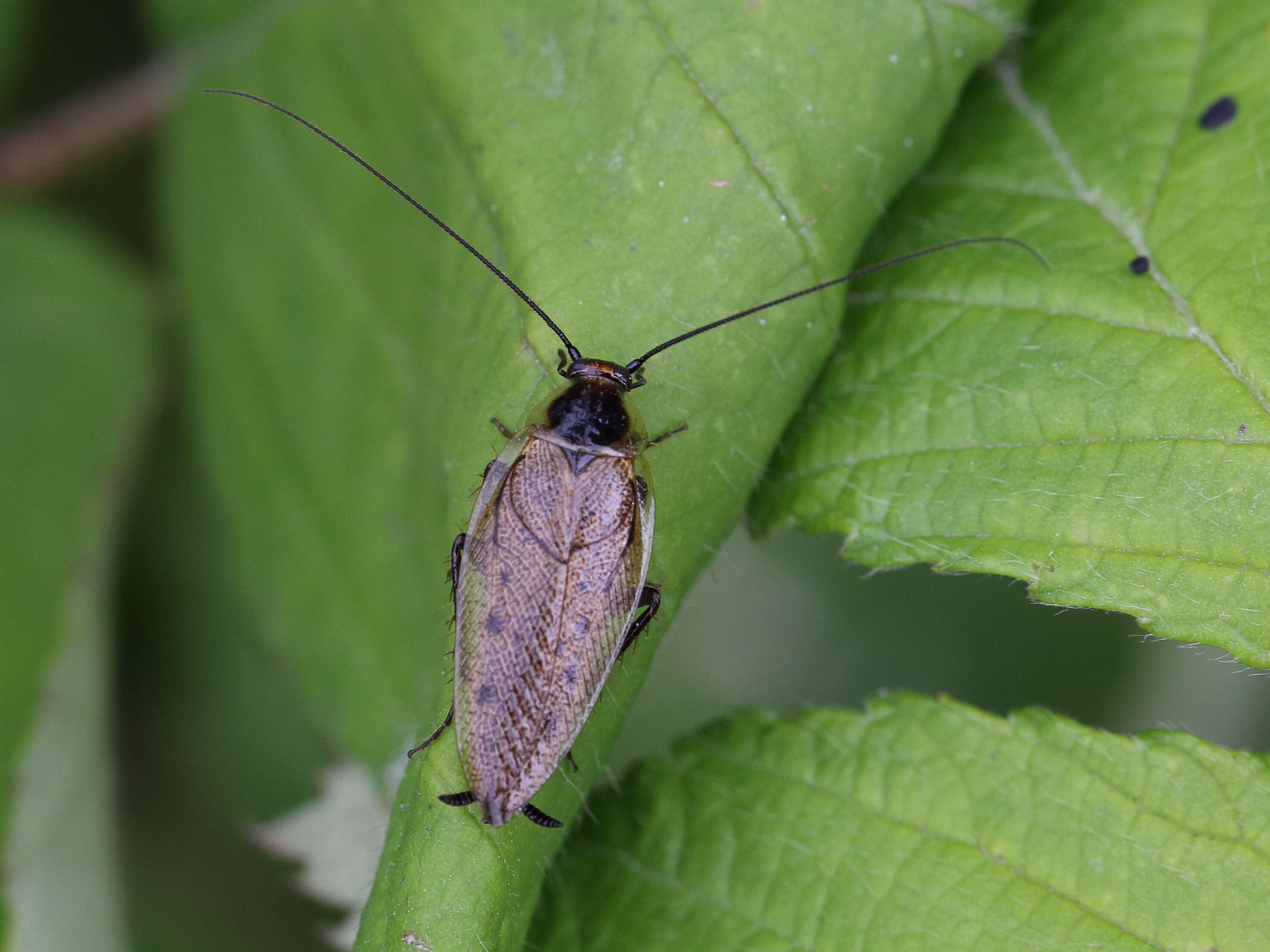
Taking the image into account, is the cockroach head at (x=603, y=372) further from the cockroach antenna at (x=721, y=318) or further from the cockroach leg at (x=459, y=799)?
the cockroach leg at (x=459, y=799)

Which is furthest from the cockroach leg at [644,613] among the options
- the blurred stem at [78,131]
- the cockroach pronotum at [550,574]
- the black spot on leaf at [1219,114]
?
the blurred stem at [78,131]

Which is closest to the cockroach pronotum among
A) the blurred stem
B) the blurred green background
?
the blurred green background

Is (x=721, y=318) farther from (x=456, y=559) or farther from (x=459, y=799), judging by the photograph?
(x=459, y=799)

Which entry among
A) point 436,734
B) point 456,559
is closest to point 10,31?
point 456,559

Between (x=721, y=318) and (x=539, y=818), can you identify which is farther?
(x=721, y=318)

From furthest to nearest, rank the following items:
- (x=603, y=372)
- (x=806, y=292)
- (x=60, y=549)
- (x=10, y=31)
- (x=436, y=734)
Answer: (x=10, y=31) < (x=60, y=549) < (x=603, y=372) < (x=806, y=292) < (x=436, y=734)
